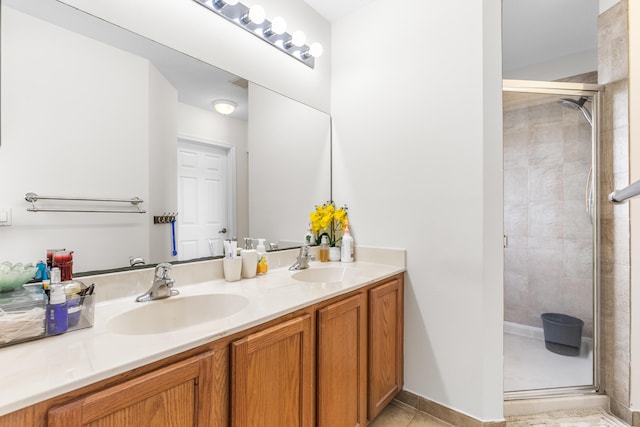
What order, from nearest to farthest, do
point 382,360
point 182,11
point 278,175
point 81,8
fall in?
point 81,8 < point 182,11 < point 382,360 < point 278,175

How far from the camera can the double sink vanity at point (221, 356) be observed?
27.2 inches

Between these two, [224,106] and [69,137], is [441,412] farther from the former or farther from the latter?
[69,137]

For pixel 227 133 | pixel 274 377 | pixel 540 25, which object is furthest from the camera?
pixel 540 25

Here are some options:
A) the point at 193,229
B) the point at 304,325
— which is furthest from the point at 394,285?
the point at 193,229

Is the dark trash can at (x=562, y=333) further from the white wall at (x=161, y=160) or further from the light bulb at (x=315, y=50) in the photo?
the white wall at (x=161, y=160)

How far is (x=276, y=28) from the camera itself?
174 cm

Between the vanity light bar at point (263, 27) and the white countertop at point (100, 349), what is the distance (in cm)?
135

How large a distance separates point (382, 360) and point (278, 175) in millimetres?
1185

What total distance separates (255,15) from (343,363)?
174cm

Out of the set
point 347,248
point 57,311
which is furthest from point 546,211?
point 57,311

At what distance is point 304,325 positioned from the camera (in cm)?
116

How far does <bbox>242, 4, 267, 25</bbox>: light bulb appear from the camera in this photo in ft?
5.30

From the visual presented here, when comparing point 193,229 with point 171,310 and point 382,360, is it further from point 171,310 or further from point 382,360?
point 382,360

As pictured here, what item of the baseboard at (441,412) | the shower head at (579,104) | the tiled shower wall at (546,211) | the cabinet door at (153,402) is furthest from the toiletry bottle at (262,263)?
the shower head at (579,104)
